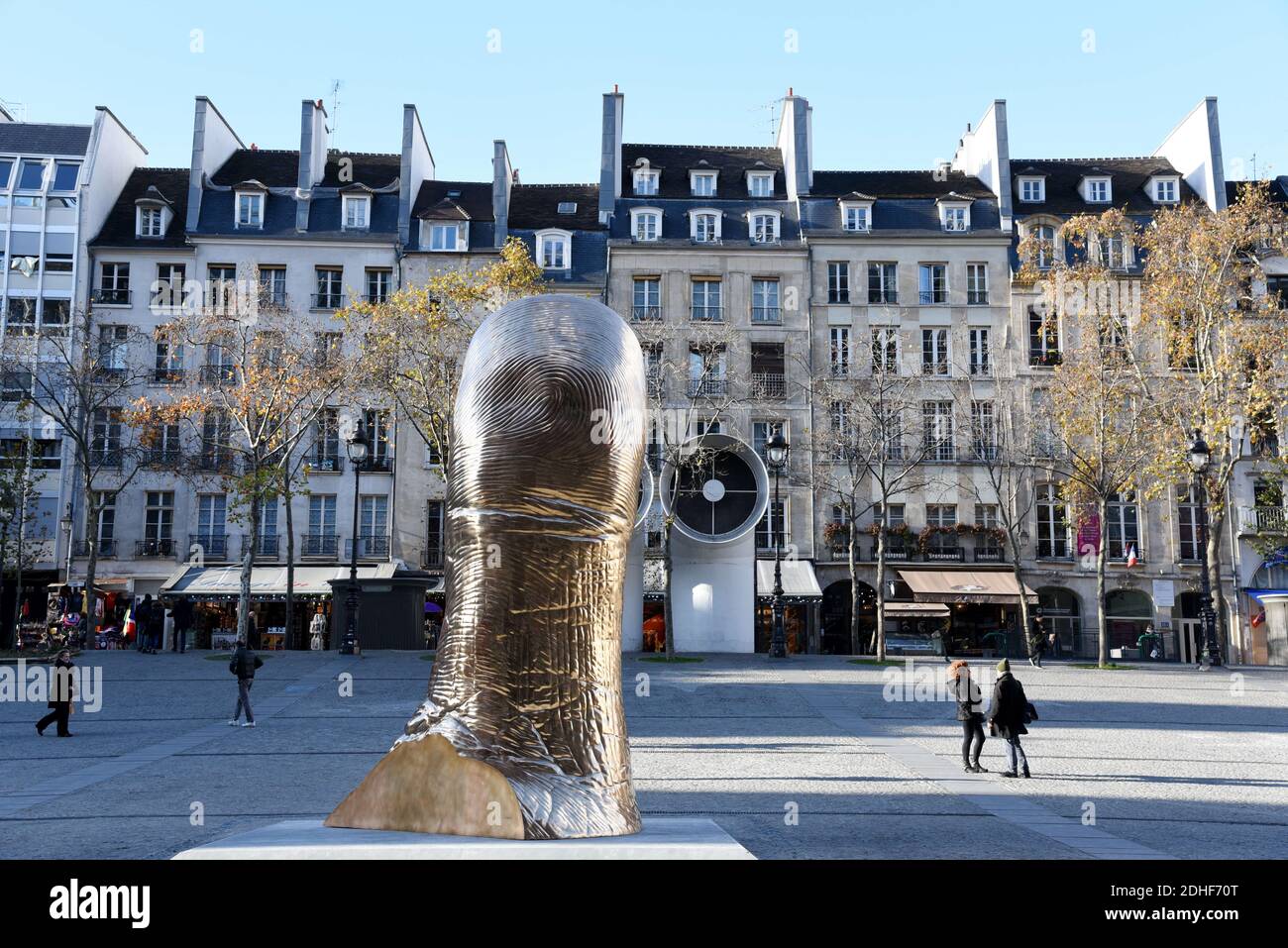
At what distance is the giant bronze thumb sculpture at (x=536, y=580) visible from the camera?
6.71 m

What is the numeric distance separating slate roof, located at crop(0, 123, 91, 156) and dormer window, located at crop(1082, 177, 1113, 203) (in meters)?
42.4

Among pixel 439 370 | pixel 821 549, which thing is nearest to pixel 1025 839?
pixel 439 370

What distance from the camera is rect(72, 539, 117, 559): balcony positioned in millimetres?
42844

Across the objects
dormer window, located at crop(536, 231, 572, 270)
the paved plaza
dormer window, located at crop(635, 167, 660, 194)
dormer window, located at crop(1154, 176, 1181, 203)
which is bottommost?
the paved plaza

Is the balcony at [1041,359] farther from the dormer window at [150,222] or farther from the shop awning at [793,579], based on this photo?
the dormer window at [150,222]

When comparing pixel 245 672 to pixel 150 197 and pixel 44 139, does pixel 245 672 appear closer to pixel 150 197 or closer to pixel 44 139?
pixel 150 197

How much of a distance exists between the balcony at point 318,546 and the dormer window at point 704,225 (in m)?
19.0

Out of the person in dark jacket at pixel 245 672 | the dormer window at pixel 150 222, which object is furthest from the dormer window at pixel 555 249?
the person in dark jacket at pixel 245 672

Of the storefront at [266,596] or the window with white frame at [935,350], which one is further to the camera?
the window with white frame at [935,350]

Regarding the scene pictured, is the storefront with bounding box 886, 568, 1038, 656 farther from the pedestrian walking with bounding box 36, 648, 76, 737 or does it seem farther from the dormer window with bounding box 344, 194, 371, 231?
the pedestrian walking with bounding box 36, 648, 76, 737

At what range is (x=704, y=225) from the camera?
47.3 meters

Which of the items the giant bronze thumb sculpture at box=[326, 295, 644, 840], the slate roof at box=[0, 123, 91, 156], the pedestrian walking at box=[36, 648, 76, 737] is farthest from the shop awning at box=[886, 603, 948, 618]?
the slate roof at box=[0, 123, 91, 156]

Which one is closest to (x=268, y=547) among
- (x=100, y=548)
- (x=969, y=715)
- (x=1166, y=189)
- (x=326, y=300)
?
(x=100, y=548)
